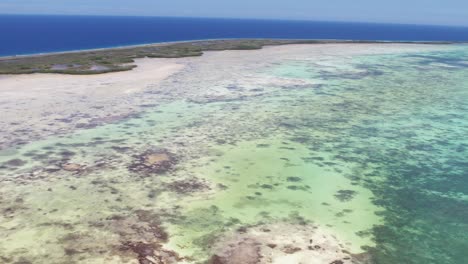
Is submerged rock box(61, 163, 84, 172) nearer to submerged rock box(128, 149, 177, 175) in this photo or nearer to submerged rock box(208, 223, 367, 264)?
submerged rock box(128, 149, 177, 175)

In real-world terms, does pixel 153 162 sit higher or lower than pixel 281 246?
lower

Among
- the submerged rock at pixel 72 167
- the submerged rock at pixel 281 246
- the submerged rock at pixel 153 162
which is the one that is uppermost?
the submerged rock at pixel 281 246

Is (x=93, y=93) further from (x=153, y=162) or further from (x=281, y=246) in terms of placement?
(x=281, y=246)

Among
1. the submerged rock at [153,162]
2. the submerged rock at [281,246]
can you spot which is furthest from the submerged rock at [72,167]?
the submerged rock at [281,246]

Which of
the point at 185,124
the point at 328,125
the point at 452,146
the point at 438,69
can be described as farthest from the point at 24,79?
the point at 438,69

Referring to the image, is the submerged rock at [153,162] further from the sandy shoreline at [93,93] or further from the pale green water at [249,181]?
the sandy shoreline at [93,93]

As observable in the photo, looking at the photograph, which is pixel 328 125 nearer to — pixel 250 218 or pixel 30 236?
pixel 250 218

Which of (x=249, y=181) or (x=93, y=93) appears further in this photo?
(x=93, y=93)

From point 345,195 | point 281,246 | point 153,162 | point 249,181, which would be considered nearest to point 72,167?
point 153,162
